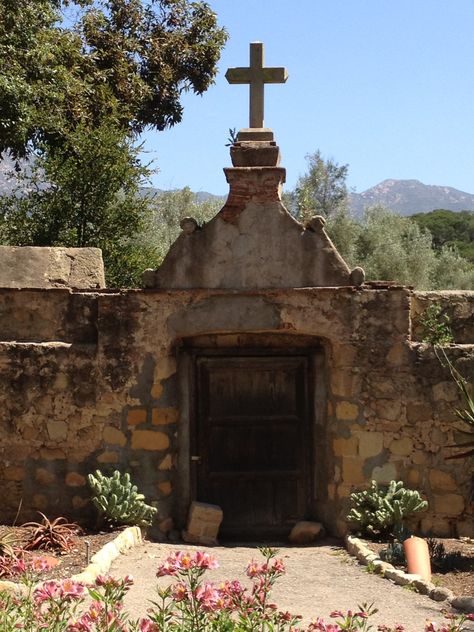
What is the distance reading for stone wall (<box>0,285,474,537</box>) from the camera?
30.4ft

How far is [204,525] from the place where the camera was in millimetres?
9375

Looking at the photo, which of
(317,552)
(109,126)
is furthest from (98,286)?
(109,126)

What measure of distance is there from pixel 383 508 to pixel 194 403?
219 centimetres

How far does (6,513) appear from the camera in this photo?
9.42m

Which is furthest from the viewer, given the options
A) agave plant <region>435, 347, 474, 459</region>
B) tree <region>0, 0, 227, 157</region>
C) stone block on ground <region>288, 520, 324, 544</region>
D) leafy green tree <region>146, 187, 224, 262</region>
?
leafy green tree <region>146, 187, 224, 262</region>

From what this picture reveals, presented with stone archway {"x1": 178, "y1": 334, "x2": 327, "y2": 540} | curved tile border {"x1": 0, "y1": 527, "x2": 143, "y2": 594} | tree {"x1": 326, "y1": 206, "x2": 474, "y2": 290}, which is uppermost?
tree {"x1": 326, "y1": 206, "x2": 474, "y2": 290}

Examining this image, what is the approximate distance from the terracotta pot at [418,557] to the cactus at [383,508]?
0.82 metres

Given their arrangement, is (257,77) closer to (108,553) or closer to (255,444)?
(255,444)

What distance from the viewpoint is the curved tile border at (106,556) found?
7028 mm

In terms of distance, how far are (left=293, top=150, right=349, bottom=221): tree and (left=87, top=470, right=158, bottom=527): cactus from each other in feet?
68.3

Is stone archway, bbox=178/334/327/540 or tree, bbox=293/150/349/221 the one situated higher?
tree, bbox=293/150/349/221

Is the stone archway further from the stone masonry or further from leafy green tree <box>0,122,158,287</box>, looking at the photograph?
leafy green tree <box>0,122,158,287</box>

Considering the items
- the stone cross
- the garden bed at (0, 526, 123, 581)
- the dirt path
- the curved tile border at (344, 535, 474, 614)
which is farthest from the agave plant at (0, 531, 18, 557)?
the stone cross

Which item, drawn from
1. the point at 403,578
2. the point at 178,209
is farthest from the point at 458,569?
the point at 178,209
